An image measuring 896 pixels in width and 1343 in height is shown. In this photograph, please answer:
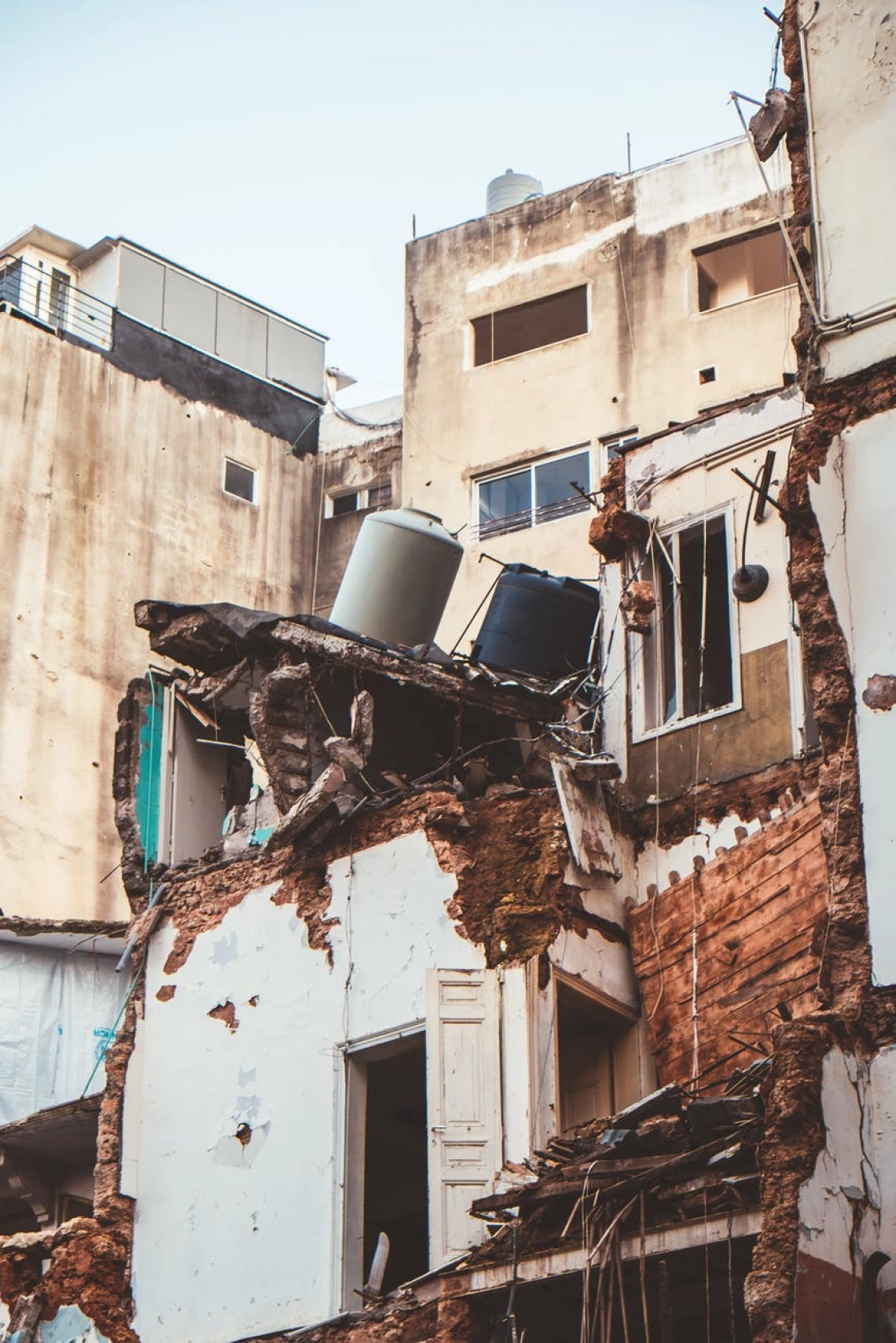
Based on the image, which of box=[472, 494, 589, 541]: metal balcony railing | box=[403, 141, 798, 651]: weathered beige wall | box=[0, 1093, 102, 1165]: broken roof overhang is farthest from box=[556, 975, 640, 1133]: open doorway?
box=[472, 494, 589, 541]: metal balcony railing

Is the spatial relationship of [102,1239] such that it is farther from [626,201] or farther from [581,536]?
[626,201]

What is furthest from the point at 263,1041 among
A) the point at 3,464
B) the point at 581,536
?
the point at 3,464

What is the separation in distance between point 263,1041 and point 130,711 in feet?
15.5

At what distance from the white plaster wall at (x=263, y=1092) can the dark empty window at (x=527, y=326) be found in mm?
12768

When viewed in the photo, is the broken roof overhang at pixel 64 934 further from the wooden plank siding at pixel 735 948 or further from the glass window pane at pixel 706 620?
the glass window pane at pixel 706 620

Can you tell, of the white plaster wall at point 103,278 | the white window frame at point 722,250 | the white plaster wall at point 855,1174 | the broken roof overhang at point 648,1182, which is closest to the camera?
the white plaster wall at point 855,1174

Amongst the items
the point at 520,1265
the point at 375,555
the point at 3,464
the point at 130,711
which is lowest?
the point at 520,1265

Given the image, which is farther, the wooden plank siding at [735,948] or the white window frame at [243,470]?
the white window frame at [243,470]

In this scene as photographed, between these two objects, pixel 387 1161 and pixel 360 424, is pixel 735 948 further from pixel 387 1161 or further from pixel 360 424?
pixel 360 424

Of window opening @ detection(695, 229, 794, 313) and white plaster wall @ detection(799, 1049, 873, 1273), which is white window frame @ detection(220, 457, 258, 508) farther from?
white plaster wall @ detection(799, 1049, 873, 1273)

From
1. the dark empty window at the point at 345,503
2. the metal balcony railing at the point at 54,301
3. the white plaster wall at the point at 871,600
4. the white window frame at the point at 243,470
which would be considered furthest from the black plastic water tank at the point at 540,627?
the metal balcony railing at the point at 54,301

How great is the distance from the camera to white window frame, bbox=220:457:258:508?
32.2m

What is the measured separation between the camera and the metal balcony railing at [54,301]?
31.7 m

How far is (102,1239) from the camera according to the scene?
18203 millimetres
